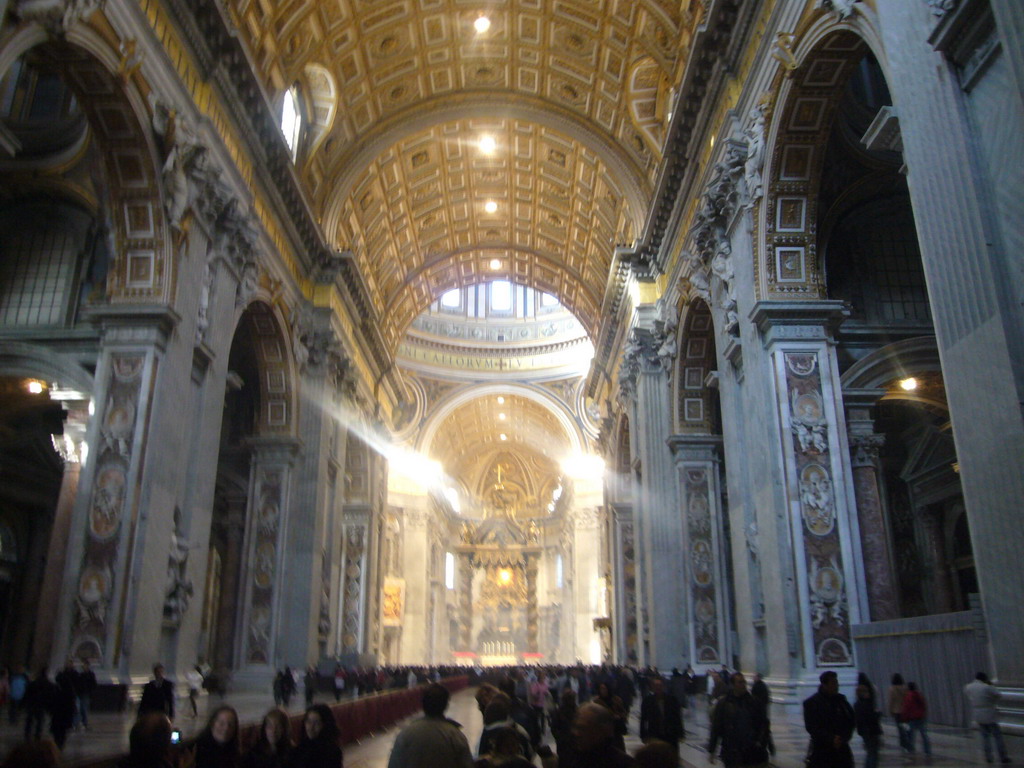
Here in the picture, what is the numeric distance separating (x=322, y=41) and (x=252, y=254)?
549cm

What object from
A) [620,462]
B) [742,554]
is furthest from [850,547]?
[620,462]

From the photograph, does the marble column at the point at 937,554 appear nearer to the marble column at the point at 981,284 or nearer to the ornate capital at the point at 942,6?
the marble column at the point at 981,284

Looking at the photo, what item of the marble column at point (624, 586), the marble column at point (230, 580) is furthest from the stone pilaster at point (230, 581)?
the marble column at point (624, 586)

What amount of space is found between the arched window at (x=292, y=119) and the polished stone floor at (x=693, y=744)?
11.7 meters

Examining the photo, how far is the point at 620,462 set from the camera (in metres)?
29.1

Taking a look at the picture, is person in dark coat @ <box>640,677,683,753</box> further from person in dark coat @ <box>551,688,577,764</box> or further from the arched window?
the arched window

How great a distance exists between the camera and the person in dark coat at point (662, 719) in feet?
22.1

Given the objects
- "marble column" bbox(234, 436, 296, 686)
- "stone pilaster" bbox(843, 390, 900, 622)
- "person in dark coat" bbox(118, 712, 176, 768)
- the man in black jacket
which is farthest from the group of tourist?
"stone pilaster" bbox(843, 390, 900, 622)

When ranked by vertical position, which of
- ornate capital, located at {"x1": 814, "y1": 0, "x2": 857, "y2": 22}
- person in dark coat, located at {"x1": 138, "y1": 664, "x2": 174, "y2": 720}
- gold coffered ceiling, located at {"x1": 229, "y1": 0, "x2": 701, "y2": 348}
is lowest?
person in dark coat, located at {"x1": 138, "y1": 664, "x2": 174, "y2": 720}

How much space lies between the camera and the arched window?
19.0m

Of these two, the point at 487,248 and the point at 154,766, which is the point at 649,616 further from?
the point at 154,766

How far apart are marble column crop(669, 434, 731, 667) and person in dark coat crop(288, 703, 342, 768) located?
14.6 metres

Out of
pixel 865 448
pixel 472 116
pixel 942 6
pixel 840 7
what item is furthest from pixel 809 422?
pixel 472 116

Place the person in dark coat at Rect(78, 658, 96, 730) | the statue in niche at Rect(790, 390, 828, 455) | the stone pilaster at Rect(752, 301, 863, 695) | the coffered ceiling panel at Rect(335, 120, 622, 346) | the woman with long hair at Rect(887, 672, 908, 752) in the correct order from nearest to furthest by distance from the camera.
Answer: the woman with long hair at Rect(887, 672, 908, 752) → the person in dark coat at Rect(78, 658, 96, 730) → the stone pilaster at Rect(752, 301, 863, 695) → the statue in niche at Rect(790, 390, 828, 455) → the coffered ceiling panel at Rect(335, 120, 622, 346)
